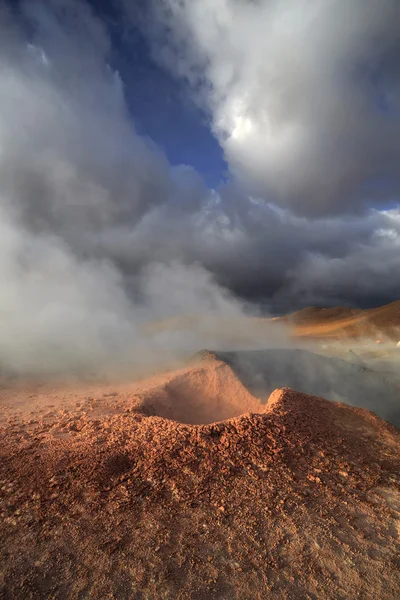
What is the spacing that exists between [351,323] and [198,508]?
50272 millimetres

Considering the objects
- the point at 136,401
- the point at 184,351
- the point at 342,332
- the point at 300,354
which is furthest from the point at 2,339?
the point at 342,332

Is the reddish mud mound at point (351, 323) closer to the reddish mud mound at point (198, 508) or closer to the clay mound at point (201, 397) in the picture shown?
the clay mound at point (201, 397)

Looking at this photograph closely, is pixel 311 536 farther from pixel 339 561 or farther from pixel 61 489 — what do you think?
pixel 61 489

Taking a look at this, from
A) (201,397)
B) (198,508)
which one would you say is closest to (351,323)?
(201,397)

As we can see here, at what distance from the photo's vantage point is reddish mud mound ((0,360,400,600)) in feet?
10.4

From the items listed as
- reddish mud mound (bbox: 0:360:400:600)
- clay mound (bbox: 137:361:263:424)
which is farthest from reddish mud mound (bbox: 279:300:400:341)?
reddish mud mound (bbox: 0:360:400:600)

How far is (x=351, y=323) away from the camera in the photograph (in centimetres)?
4828

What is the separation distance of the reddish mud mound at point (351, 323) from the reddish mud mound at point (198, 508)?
3716 centimetres

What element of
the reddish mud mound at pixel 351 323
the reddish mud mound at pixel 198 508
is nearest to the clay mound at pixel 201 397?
the reddish mud mound at pixel 198 508

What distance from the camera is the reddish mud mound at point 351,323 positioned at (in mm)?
40750

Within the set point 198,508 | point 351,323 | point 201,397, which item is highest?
point 351,323

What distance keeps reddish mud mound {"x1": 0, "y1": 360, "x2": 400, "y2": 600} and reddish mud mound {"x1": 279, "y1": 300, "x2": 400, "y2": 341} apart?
37157 millimetres

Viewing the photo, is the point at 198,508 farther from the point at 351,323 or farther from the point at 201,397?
the point at 351,323

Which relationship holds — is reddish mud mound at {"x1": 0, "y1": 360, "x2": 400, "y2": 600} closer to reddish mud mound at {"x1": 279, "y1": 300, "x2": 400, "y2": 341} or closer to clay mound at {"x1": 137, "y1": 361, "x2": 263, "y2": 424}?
clay mound at {"x1": 137, "y1": 361, "x2": 263, "y2": 424}
